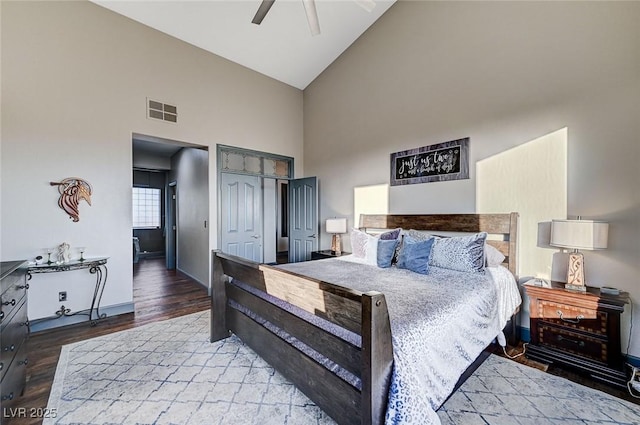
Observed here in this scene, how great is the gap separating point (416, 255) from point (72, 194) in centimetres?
413

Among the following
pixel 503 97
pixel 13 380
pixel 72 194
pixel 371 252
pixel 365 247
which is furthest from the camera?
pixel 365 247

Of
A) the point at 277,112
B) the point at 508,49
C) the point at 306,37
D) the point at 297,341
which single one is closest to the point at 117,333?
the point at 297,341

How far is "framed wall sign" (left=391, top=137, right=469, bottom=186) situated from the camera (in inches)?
130

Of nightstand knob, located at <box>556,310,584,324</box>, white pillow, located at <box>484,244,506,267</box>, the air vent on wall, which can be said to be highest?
the air vent on wall

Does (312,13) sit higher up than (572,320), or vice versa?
(312,13)

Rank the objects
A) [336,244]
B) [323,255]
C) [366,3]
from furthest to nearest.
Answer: [336,244] → [323,255] → [366,3]

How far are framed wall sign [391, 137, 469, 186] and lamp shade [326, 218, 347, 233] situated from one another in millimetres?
1095

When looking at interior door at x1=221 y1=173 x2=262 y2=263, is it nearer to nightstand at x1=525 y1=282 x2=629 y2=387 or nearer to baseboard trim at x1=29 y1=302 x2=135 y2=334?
baseboard trim at x1=29 y1=302 x2=135 y2=334

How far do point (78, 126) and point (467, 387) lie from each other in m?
4.98

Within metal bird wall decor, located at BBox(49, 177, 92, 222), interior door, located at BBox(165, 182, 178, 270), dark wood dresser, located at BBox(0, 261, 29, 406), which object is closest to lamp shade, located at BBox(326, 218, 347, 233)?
metal bird wall decor, located at BBox(49, 177, 92, 222)

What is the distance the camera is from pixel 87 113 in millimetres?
3367

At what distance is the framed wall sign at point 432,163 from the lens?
10.8 ft

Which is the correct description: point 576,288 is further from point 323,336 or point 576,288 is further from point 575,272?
point 323,336

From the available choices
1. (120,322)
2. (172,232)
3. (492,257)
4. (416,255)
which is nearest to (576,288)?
(492,257)
